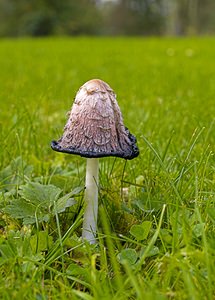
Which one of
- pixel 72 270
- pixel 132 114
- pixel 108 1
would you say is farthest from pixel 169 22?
Answer: pixel 72 270

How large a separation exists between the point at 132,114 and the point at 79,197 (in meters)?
1.78

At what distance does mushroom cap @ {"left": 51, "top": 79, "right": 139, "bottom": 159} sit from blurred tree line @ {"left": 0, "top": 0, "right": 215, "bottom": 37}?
904 inches

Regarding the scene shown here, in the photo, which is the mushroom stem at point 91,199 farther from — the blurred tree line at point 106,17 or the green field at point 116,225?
the blurred tree line at point 106,17

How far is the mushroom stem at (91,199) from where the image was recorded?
1459 millimetres

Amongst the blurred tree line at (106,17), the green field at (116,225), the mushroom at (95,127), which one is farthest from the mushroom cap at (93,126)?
the blurred tree line at (106,17)

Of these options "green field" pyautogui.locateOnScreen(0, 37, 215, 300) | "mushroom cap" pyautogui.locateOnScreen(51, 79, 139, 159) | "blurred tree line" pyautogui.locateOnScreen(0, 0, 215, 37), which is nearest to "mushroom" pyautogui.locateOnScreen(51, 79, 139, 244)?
"mushroom cap" pyautogui.locateOnScreen(51, 79, 139, 159)

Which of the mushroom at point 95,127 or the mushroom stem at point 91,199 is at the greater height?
the mushroom at point 95,127

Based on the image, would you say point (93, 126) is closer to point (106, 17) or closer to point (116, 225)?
point (116, 225)

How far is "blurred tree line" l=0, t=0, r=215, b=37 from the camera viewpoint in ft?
78.7

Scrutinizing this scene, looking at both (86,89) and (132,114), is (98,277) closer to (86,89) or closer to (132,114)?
(86,89)

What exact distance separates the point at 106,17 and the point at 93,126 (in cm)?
3566

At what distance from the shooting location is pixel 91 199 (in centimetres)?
148

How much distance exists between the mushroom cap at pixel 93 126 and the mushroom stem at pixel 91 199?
10cm

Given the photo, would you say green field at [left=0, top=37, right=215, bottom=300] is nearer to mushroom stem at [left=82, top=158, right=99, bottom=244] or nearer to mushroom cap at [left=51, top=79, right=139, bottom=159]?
mushroom stem at [left=82, top=158, right=99, bottom=244]
